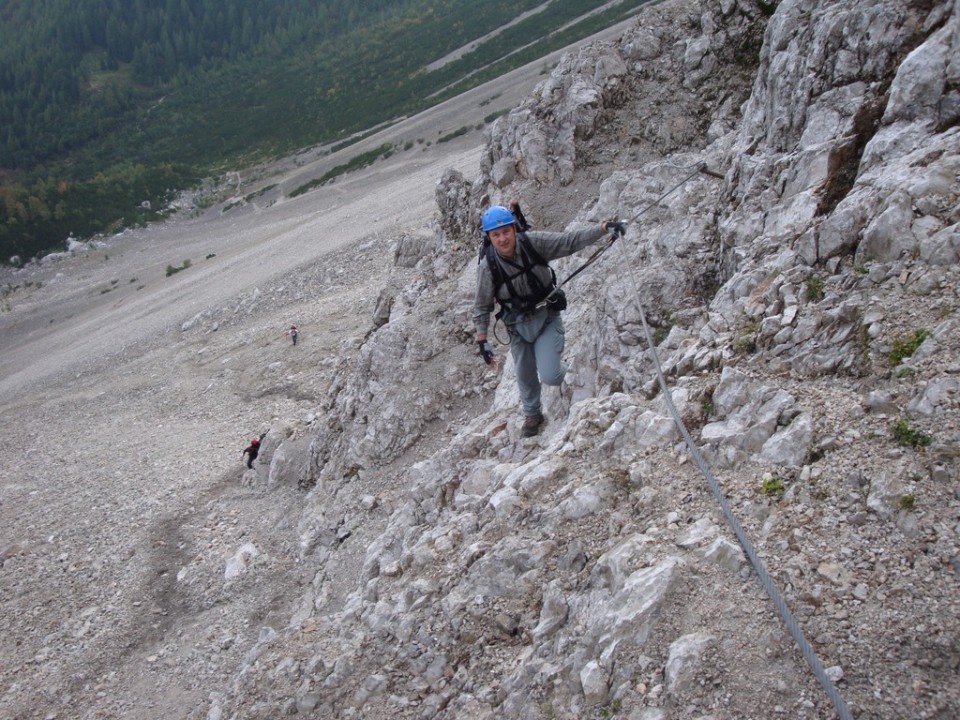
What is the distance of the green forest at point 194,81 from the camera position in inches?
2677

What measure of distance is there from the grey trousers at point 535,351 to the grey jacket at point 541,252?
311 mm

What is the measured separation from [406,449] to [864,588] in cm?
755

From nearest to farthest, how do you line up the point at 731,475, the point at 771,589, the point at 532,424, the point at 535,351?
the point at 771,589 → the point at 731,475 → the point at 535,351 → the point at 532,424

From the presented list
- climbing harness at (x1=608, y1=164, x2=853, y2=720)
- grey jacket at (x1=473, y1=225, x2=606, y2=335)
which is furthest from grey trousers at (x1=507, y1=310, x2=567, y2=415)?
climbing harness at (x1=608, y1=164, x2=853, y2=720)

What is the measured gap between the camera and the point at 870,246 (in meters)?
5.12

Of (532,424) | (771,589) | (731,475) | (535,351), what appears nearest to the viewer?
(771,589)

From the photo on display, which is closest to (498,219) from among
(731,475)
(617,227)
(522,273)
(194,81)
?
(522,273)

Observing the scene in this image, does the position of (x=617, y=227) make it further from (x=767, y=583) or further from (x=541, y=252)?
(x=767, y=583)

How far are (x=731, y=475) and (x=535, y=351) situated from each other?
3.04 metres

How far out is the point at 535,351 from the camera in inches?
289

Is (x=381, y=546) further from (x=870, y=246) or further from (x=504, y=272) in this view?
(x=870, y=246)

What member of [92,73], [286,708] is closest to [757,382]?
[286,708]

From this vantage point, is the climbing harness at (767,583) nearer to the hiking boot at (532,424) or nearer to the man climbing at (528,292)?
the man climbing at (528,292)

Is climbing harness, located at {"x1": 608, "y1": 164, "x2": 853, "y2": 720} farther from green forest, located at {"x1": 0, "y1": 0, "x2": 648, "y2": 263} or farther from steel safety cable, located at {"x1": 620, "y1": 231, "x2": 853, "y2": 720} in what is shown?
green forest, located at {"x1": 0, "y1": 0, "x2": 648, "y2": 263}
